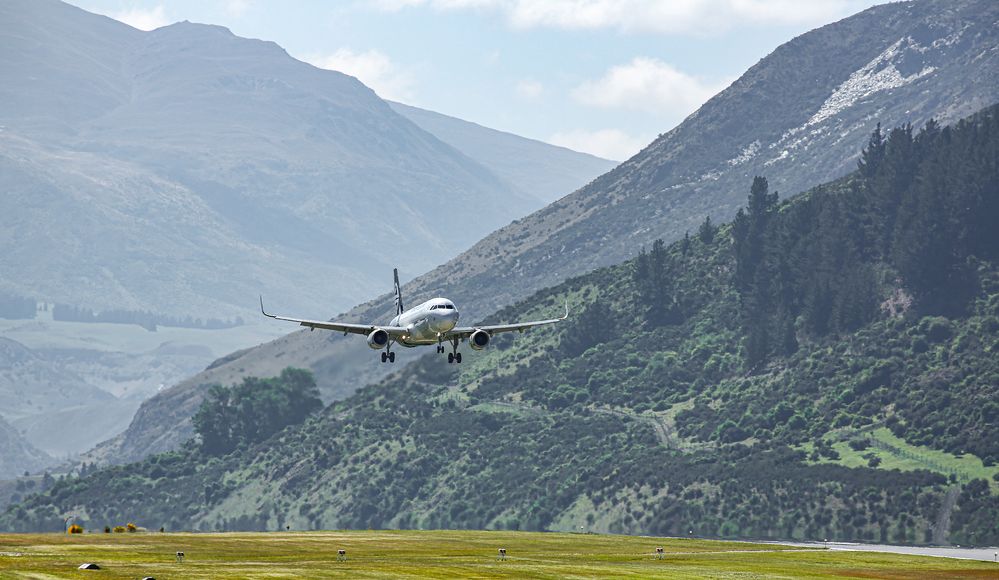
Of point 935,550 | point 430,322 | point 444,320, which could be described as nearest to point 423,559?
point 430,322

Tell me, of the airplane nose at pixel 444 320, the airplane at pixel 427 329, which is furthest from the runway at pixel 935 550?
the airplane nose at pixel 444 320

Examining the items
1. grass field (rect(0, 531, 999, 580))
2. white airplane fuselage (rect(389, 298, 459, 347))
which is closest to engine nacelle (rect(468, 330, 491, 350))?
white airplane fuselage (rect(389, 298, 459, 347))

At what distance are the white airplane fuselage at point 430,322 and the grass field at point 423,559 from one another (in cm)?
1669

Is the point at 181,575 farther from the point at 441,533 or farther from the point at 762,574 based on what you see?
the point at 441,533

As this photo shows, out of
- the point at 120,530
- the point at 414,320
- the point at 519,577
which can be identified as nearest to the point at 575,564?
the point at 519,577

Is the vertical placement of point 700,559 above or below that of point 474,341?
below

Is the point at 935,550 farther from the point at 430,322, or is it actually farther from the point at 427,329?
the point at 430,322

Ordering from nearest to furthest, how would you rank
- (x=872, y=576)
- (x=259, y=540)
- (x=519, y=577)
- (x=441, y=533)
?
(x=519, y=577) → (x=872, y=576) → (x=259, y=540) → (x=441, y=533)

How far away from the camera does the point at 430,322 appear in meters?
110

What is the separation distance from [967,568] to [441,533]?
175 feet

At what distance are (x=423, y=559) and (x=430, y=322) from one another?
1887 centimetres

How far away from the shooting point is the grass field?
96938 millimetres

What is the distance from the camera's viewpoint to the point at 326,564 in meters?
105

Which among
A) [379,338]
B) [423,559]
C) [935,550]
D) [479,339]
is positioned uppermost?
[379,338]
